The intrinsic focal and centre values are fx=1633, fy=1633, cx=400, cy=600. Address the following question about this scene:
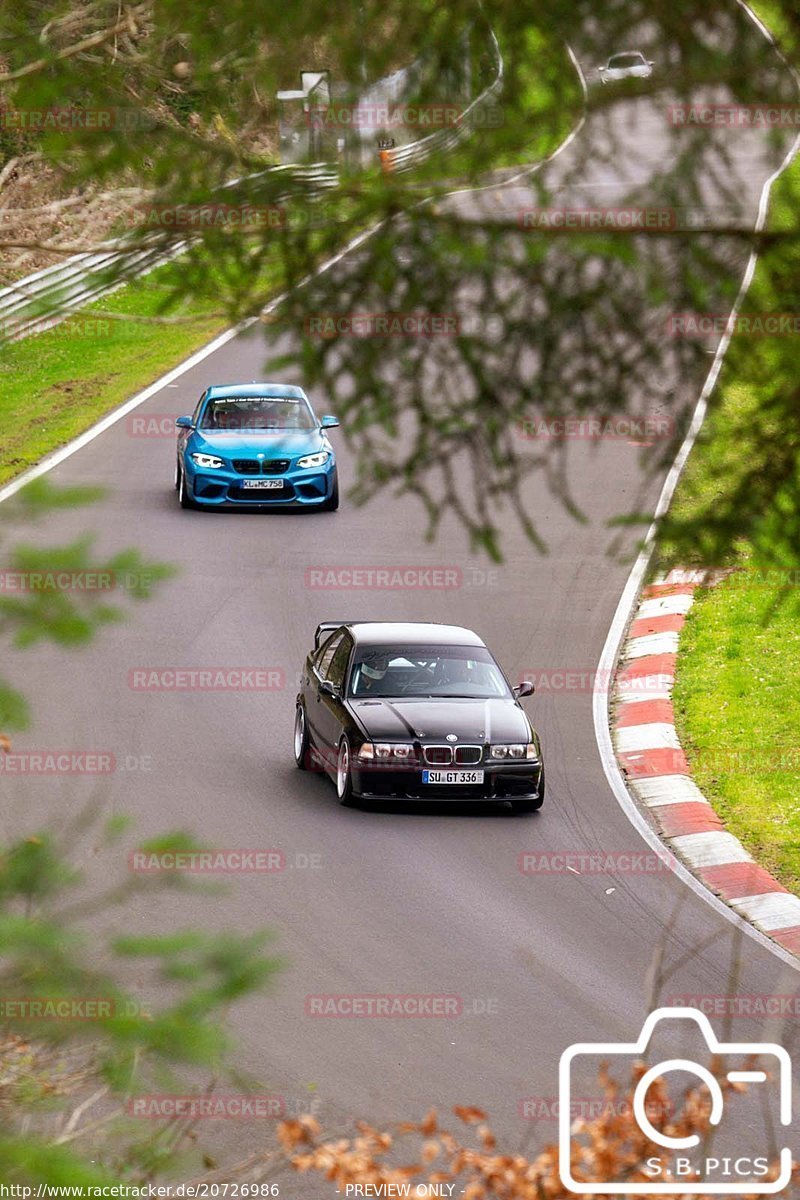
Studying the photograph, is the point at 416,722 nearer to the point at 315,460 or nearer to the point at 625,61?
the point at 625,61

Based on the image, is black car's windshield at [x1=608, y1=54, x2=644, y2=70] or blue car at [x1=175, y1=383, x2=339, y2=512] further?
blue car at [x1=175, y1=383, x2=339, y2=512]

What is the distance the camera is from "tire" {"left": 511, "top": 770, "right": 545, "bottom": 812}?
45.9ft

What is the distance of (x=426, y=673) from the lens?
579 inches

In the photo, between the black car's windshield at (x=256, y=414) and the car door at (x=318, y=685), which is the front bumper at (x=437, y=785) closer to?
the car door at (x=318, y=685)

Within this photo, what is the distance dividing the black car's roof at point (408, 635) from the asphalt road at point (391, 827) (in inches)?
54.0

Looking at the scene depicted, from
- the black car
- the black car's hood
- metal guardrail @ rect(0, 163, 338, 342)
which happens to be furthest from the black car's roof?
metal guardrail @ rect(0, 163, 338, 342)

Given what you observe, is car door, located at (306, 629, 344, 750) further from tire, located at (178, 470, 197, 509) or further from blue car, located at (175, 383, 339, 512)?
tire, located at (178, 470, 197, 509)

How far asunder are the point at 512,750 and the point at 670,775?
237 cm

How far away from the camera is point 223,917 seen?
37.5ft

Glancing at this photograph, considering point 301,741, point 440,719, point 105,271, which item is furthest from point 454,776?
point 105,271

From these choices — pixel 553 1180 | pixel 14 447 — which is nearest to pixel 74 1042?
pixel 553 1180

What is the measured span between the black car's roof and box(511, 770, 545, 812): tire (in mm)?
1663

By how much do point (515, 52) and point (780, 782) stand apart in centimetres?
1109

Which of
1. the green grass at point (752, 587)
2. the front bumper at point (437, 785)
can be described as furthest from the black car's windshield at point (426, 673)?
the green grass at point (752, 587)
